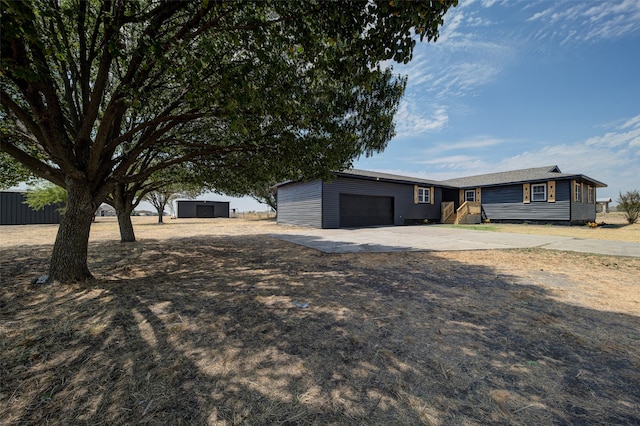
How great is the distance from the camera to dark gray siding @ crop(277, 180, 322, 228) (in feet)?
50.4

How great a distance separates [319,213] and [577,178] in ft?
54.6

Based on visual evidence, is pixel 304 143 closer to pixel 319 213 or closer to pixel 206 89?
pixel 206 89

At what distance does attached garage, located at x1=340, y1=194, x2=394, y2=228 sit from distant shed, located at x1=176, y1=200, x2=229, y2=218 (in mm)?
30394

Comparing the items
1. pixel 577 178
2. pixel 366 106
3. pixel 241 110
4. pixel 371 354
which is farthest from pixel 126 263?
pixel 577 178

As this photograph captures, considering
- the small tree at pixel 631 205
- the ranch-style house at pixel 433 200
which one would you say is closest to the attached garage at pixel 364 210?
the ranch-style house at pixel 433 200

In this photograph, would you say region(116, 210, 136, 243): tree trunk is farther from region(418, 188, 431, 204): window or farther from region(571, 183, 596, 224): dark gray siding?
region(571, 183, 596, 224): dark gray siding

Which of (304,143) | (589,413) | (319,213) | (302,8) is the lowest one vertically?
(589,413)

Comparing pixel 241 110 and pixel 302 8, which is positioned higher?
pixel 302 8

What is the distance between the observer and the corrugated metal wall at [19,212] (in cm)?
2091

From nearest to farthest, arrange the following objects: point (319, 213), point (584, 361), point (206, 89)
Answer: point (584, 361)
point (206, 89)
point (319, 213)

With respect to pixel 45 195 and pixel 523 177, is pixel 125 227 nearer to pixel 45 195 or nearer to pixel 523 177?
pixel 45 195

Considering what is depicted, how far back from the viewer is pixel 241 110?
417cm

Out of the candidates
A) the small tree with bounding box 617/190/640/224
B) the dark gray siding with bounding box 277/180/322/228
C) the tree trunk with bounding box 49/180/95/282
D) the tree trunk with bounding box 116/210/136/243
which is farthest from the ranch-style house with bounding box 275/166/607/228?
the tree trunk with bounding box 49/180/95/282

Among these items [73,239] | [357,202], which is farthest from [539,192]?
[73,239]
